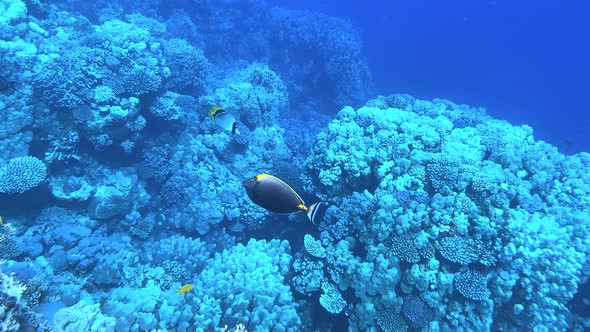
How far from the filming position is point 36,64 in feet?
23.8

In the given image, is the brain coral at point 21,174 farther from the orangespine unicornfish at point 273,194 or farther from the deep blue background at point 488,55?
the deep blue background at point 488,55

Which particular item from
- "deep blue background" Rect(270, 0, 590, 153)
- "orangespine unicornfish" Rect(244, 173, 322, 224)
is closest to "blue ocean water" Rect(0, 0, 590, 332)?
"orangespine unicornfish" Rect(244, 173, 322, 224)

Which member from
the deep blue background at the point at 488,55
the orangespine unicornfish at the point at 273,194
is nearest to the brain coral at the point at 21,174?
the orangespine unicornfish at the point at 273,194

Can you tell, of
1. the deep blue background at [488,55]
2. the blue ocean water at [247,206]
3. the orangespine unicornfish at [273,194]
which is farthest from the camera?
the deep blue background at [488,55]

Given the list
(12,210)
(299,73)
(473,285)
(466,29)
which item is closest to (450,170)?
(473,285)

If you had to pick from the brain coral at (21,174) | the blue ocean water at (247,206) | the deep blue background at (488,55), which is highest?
the deep blue background at (488,55)

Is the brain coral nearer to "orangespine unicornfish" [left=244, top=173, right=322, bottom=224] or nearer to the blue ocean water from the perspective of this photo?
the blue ocean water

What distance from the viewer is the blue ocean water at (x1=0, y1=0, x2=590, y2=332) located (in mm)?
4695

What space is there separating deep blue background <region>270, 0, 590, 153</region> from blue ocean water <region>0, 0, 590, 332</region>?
68.7ft

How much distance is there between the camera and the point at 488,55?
3953 centimetres

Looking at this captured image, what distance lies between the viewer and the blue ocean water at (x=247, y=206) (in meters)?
4.70

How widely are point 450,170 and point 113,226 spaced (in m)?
7.21

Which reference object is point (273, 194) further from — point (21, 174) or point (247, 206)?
point (21, 174)

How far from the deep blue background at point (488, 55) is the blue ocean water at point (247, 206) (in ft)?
68.7
